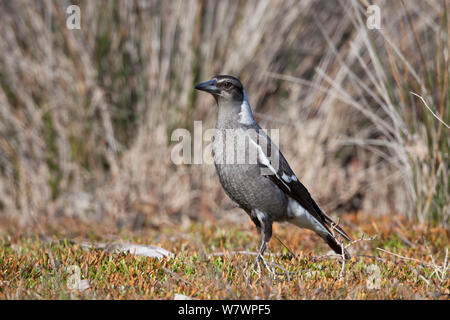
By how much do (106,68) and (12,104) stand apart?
4.42ft

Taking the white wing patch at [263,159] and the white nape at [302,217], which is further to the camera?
the white nape at [302,217]

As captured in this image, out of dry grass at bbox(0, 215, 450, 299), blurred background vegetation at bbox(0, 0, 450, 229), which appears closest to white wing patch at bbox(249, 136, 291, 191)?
dry grass at bbox(0, 215, 450, 299)

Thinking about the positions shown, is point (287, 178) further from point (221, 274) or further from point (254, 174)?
point (221, 274)

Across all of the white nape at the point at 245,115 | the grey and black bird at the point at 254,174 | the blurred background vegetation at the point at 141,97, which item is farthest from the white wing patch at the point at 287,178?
the blurred background vegetation at the point at 141,97

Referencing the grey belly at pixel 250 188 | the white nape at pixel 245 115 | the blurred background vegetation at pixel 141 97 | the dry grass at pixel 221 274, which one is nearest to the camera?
the dry grass at pixel 221 274

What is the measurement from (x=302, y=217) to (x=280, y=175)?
41cm

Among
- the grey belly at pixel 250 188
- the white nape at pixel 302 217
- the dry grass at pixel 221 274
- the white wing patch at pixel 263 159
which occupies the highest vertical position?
the white wing patch at pixel 263 159

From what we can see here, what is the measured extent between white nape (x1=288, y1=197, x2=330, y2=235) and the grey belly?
0.14 metres

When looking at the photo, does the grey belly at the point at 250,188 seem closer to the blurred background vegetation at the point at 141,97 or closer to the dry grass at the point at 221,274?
the dry grass at the point at 221,274

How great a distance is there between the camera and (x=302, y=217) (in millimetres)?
4285

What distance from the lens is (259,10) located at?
252 inches

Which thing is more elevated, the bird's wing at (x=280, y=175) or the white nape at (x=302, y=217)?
the bird's wing at (x=280, y=175)

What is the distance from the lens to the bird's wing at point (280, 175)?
4.10 m
